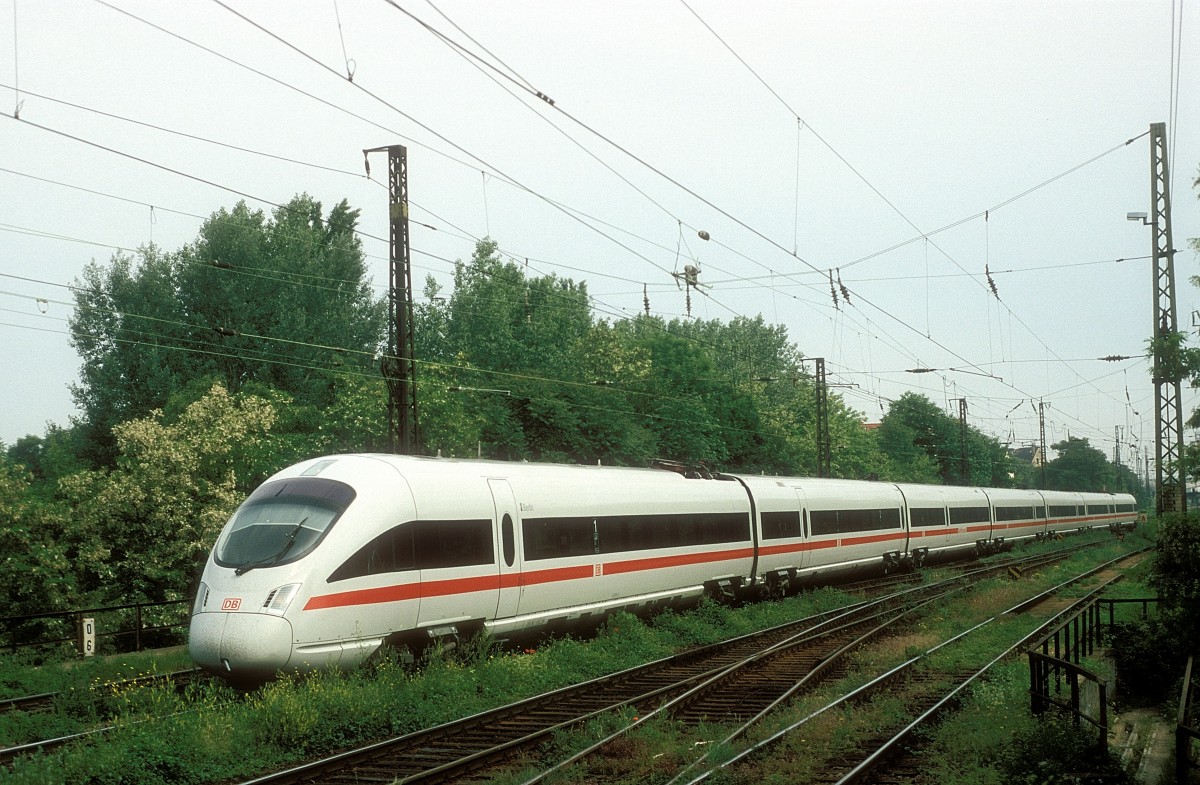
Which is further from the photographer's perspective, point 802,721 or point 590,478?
point 590,478

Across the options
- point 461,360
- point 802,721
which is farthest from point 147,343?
point 802,721

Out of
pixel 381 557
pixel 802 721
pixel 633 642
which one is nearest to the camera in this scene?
pixel 802 721

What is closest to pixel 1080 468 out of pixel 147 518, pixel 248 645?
pixel 147 518

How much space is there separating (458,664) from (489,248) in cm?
4370

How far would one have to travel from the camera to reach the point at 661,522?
21047 mm

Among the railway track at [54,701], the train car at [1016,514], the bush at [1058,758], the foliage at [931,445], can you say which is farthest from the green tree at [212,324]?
the foliage at [931,445]

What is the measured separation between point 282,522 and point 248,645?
1.79 m

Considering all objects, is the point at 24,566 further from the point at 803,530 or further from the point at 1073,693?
the point at 1073,693

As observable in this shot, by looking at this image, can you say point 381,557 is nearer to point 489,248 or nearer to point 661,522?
point 661,522

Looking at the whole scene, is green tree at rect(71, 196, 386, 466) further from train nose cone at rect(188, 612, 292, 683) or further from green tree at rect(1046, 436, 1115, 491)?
green tree at rect(1046, 436, 1115, 491)

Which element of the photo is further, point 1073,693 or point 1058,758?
point 1073,693

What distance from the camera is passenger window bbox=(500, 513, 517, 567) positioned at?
16.4 m

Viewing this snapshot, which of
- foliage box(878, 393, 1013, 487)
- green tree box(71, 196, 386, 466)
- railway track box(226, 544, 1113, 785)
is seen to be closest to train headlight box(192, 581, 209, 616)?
railway track box(226, 544, 1113, 785)

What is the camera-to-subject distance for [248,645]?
1266 cm
